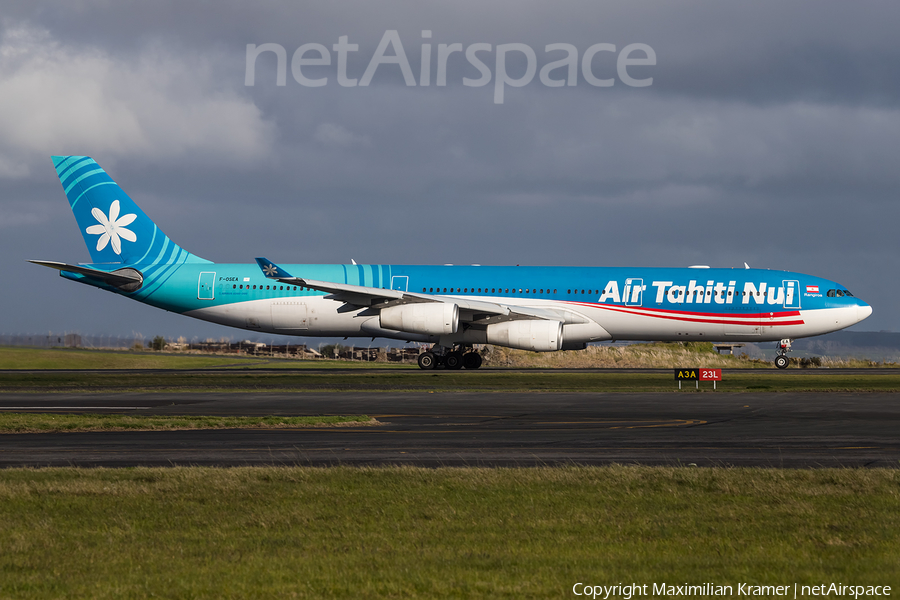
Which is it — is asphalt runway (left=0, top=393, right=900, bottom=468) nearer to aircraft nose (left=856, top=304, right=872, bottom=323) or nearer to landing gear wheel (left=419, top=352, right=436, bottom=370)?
landing gear wheel (left=419, top=352, right=436, bottom=370)

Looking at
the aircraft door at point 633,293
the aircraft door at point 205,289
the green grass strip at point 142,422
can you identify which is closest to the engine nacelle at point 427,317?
the aircraft door at point 633,293

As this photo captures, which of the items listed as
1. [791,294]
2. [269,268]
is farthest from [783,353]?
[269,268]

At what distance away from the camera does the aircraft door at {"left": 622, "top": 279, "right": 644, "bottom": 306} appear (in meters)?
42.7

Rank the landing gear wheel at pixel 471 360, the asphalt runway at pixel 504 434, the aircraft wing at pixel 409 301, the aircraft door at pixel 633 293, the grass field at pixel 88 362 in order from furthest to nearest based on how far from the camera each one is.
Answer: the grass field at pixel 88 362
the landing gear wheel at pixel 471 360
the aircraft door at pixel 633 293
the aircraft wing at pixel 409 301
the asphalt runway at pixel 504 434

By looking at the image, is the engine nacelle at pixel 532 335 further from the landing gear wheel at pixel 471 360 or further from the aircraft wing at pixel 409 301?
the landing gear wheel at pixel 471 360

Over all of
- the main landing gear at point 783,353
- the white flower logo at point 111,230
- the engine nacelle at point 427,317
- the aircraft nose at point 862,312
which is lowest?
the main landing gear at point 783,353

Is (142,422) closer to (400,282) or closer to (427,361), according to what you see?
(400,282)

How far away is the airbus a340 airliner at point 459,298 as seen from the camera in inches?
1656

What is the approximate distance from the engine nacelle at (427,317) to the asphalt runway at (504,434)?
1285 cm

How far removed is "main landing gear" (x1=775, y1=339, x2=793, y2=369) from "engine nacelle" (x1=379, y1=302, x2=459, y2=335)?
661 inches

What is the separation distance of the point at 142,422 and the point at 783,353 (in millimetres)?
36238

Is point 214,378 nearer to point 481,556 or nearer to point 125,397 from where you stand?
point 125,397

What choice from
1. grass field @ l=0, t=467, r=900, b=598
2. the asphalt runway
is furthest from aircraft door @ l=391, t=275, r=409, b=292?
grass field @ l=0, t=467, r=900, b=598

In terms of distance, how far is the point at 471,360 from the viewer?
4575cm
